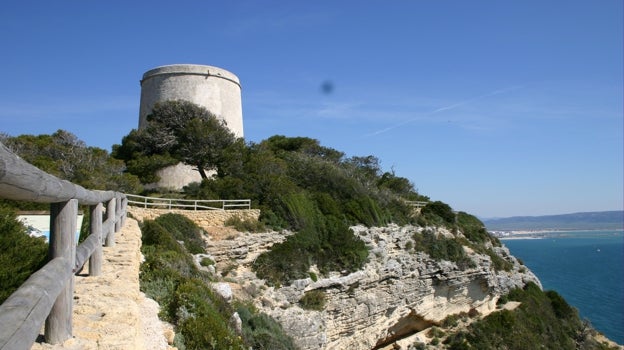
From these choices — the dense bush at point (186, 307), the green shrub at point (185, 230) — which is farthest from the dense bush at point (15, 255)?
the green shrub at point (185, 230)

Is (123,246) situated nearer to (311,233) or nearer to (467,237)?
(311,233)

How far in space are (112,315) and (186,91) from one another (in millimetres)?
28576

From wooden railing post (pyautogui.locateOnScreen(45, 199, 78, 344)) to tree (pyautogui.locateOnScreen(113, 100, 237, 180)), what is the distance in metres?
23.6

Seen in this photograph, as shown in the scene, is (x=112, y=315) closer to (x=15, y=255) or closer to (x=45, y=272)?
(x=15, y=255)

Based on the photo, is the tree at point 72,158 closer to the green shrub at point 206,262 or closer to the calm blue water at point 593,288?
the green shrub at point 206,262

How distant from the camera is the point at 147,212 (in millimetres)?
16688

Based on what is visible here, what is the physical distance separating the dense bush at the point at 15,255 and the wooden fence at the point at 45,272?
0.29 metres

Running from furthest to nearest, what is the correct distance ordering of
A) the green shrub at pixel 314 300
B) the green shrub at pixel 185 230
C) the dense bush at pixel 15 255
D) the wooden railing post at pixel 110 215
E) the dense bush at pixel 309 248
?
the dense bush at pixel 309 248 < the green shrub at pixel 314 300 < the green shrub at pixel 185 230 < the wooden railing post at pixel 110 215 < the dense bush at pixel 15 255

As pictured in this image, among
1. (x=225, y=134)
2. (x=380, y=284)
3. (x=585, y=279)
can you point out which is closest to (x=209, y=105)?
(x=225, y=134)

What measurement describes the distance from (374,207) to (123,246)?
18651 mm

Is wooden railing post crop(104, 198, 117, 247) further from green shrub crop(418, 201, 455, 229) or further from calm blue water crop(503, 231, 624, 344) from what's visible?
calm blue water crop(503, 231, 624, 344)

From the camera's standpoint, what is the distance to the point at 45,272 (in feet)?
7.09

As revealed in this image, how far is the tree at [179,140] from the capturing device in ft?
87.5

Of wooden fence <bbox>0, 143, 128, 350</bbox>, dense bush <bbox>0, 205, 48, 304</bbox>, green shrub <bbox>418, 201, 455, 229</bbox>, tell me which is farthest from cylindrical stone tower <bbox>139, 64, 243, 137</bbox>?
wooden fence <bbox>0, 143, 128, 350</bbox>
